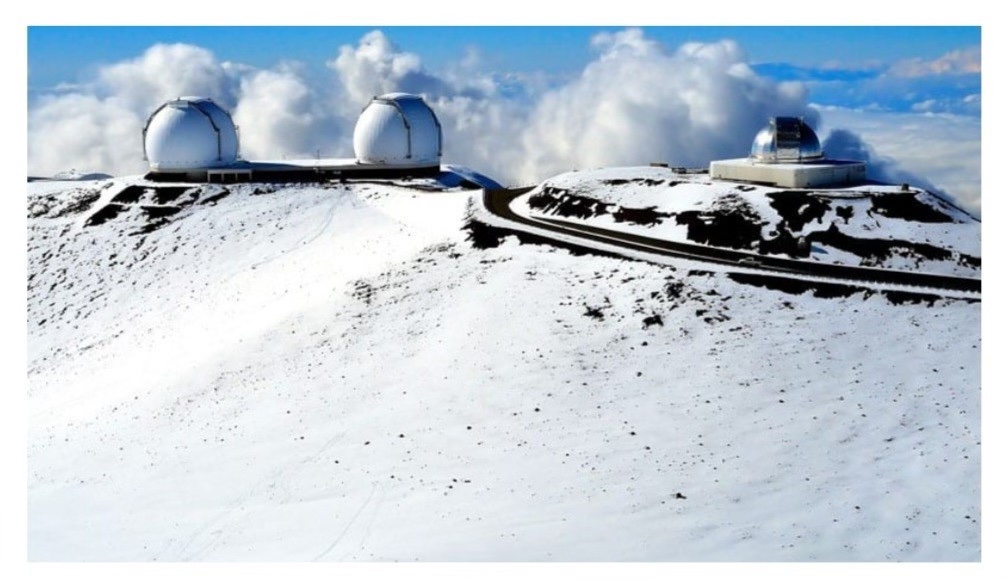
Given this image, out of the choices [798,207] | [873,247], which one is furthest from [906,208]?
[798,207]

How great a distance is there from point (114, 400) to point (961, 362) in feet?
93.5

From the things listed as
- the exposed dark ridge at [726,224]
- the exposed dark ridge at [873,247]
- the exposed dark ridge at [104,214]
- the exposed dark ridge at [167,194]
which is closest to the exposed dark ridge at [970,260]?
the exposed dark ridge at [873,247]

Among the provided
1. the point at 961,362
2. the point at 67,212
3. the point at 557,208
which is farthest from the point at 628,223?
the point at 67,212

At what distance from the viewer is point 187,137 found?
Answer: 6388cm

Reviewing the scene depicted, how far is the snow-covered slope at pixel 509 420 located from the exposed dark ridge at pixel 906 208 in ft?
7.11

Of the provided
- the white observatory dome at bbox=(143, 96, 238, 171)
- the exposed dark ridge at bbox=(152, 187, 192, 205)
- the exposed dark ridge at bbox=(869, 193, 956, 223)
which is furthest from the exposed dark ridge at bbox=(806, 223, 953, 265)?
the white observatory dome at bbox=(143, 96, 238, 171)

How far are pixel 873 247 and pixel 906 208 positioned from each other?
3.29m

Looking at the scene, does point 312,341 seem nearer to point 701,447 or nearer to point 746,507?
point 701,447

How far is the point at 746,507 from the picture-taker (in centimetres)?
2517

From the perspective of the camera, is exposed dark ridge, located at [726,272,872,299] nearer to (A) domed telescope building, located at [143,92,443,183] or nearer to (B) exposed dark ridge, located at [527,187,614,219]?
(B) exposed dark ridge, located at [527,187,614,219]

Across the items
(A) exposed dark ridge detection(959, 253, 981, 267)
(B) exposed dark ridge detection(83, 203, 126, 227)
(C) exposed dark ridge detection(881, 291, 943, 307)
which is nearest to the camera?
(C) exposed dark ridge detection(881, 291, 943, 307)

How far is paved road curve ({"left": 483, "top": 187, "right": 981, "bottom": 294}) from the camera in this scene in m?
36.7

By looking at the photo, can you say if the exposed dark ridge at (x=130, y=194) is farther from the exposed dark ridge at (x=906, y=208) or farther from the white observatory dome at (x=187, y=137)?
the exposed dark ridge at (x=906, y=208)

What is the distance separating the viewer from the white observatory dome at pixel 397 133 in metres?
66.4
